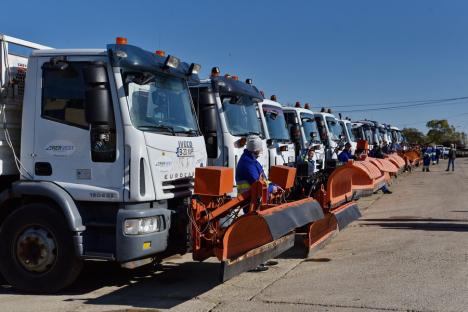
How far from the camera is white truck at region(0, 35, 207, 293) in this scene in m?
5.86

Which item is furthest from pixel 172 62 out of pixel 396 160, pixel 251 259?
pixel 396 160

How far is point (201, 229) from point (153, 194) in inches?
26.3

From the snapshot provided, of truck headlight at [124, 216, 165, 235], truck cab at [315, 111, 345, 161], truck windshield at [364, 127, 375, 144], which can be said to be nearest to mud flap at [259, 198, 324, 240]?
truck headlight at [124, 216, 165, 235]

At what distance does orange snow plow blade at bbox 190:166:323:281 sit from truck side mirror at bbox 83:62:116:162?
3.40 ft

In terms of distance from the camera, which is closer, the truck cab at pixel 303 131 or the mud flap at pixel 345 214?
the mud flap at pixel 345 214

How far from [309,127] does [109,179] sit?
986 centimetres

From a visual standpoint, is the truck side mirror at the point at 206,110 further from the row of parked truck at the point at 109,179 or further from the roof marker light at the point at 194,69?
the row of parked truck at the point at 109,179

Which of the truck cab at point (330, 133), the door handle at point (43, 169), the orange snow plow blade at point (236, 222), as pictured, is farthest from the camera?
the truck cab at point (330, 133)

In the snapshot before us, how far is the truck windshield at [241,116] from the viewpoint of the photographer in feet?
29.5

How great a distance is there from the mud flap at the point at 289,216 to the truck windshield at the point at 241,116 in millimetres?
2285

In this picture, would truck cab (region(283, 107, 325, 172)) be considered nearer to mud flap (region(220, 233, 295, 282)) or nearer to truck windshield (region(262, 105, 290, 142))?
truck windshield (region(262, 105, 290, 142))

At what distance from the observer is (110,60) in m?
5.96

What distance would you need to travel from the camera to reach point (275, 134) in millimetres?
11648

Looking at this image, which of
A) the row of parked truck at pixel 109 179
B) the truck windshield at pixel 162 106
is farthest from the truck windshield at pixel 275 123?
the row of parked truck at pixel 109 179
